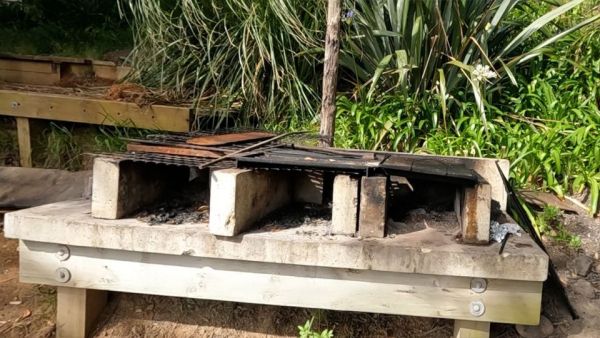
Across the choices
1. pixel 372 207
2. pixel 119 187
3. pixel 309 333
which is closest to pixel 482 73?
pixel 372 207

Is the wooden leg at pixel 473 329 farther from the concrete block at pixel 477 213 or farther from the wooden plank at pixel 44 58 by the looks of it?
the wooden plank at pixel 44 58

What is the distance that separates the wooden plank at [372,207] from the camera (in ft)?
7.52

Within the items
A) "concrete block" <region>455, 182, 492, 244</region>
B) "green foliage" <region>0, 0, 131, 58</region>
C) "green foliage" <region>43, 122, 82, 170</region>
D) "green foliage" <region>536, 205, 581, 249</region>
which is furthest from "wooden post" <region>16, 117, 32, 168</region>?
"green foliage" <region>536, 205, 581, 249</region>

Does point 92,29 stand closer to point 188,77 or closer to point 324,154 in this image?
point 188,77

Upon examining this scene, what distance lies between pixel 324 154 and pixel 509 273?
92 centimetres

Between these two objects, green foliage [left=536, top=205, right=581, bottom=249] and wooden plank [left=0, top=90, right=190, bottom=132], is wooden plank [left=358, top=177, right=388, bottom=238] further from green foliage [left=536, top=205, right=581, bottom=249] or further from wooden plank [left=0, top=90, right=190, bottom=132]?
wooden plank [left=0, top=90, right=190, bottom=132]

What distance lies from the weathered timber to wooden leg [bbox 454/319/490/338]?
4.53 feet

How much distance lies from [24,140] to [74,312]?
2181mm

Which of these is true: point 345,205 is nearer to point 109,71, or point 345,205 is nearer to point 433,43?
point 433,43

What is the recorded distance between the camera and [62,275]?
248cm

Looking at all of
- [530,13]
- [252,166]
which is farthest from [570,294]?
[530,13]

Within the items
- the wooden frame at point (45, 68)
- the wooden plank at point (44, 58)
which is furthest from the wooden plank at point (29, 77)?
the wooden plank at point (44, 58)

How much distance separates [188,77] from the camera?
453 cm

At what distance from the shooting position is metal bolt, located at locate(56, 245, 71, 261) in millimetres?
2457
